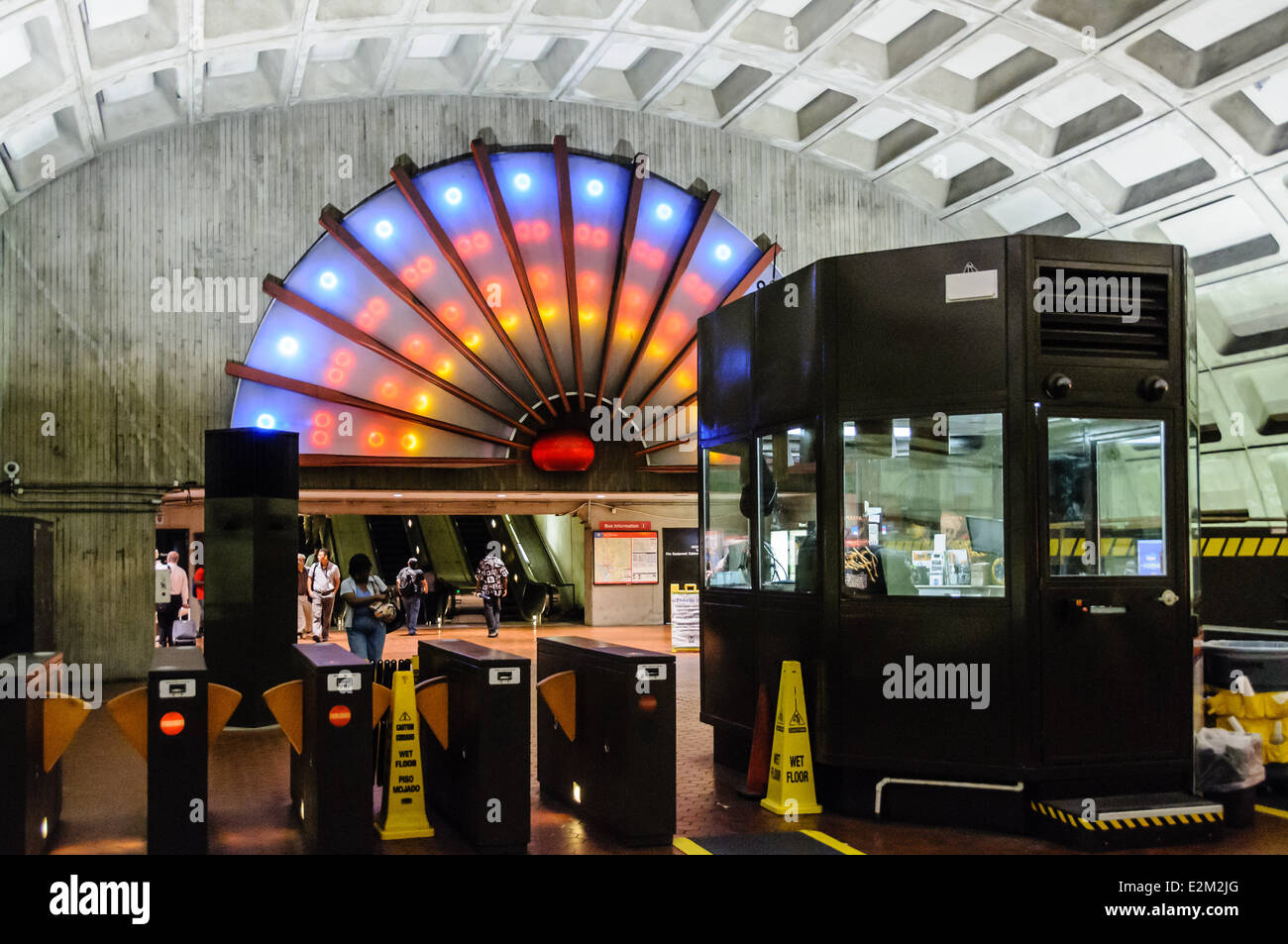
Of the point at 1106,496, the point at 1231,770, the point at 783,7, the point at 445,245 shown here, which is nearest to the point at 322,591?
the point at 445,245

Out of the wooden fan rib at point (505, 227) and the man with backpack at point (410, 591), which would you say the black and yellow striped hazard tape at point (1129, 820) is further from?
the man with backpack at point (410, 591)

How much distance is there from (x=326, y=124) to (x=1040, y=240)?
11221mm

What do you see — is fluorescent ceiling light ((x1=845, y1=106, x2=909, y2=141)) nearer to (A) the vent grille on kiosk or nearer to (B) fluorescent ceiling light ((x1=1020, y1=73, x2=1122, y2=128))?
(B) fluorescent ceiling light ((x1=1020, y1=73, x2=1122, y2=128))

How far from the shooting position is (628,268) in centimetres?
1634

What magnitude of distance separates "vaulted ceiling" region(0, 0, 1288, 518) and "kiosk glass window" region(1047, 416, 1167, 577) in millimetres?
8152

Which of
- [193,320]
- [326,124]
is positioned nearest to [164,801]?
[193,320]

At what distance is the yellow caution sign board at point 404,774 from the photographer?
22.1 ft

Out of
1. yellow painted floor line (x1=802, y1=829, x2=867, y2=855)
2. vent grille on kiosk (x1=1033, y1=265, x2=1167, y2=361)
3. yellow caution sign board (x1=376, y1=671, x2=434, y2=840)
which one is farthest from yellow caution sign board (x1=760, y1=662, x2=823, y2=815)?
vent grille on kiosk (x1=1033, y1=265, x2=1167, y2=361)

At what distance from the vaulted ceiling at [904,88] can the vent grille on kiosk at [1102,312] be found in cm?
749

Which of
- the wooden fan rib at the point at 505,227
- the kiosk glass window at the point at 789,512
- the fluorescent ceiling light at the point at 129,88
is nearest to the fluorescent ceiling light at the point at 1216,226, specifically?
the wooden fan rib at the point at 505,227

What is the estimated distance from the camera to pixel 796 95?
1680 cm

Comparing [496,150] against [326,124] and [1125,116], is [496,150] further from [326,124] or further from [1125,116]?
[1125,116]

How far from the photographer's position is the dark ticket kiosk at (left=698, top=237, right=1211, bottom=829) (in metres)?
6.94

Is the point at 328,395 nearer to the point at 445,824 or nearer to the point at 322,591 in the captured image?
the point at 322,591
